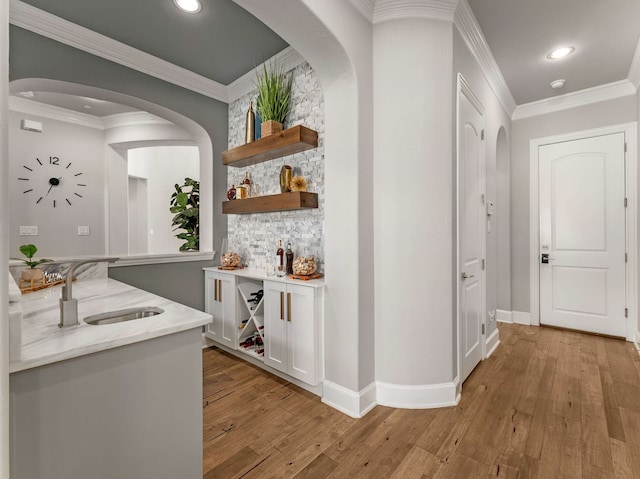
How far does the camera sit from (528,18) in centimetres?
231

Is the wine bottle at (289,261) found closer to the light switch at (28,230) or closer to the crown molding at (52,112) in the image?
the light switch at (28,230)

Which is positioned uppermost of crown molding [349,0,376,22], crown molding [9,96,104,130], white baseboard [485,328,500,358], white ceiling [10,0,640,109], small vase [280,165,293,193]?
crown molding [9,96,104,130]

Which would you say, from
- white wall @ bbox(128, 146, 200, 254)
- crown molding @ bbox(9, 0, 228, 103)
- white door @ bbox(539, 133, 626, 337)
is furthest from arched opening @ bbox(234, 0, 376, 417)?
white wall @ bbox(128, 146, 200, 254)

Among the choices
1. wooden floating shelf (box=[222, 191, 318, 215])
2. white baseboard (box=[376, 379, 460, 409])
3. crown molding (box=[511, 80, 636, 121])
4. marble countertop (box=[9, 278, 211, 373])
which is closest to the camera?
marble countertop (box=[9, 278, 211, 373])

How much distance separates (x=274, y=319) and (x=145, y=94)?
2339 millimetres

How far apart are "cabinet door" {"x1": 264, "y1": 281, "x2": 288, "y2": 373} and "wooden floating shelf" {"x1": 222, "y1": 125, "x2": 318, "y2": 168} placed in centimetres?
113

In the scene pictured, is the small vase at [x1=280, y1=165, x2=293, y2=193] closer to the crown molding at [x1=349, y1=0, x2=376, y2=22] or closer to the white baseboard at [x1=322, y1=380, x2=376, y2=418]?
the crown molding at [x1=349, y1=0, x2=376, y2=22]

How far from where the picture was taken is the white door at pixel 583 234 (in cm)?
336

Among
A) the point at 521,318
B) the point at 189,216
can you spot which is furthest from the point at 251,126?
the point at 521,318

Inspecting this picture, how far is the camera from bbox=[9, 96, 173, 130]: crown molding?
386cm

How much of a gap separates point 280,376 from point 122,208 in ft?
12.2

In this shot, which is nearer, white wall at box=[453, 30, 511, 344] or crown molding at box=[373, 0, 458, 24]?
crown molding at box=[373, 0, 458, 24]

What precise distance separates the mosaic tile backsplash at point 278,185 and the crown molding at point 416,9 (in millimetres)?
730

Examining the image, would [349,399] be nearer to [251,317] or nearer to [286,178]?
[251,317]
